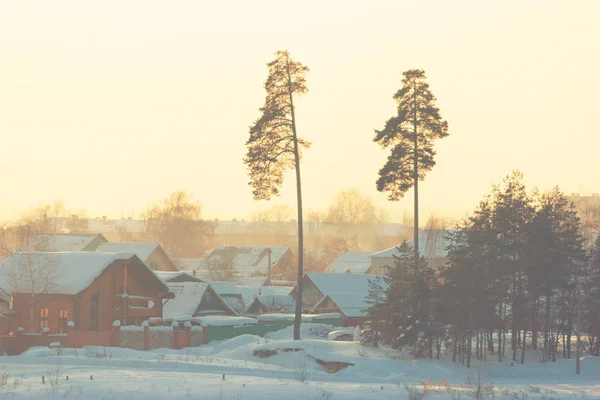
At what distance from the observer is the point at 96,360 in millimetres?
33719

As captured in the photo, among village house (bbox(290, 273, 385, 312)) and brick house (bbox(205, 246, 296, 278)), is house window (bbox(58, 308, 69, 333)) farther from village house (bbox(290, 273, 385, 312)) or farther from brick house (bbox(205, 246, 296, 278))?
brick house (bbox(205, 246, 296, 278))

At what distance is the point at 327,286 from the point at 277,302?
7.85 metres

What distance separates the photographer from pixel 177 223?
154 m

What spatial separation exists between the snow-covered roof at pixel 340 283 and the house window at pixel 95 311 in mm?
29377

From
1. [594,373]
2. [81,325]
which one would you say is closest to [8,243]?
[81,325]

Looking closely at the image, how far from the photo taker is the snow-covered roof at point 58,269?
49.4 metres

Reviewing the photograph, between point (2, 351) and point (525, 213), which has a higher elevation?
point (525, 213)

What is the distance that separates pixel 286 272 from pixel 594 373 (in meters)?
105

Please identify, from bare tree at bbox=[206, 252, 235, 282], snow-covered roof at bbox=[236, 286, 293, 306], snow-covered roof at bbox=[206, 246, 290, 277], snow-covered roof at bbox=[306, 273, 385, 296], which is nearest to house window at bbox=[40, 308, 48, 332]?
snow-covered roof at bbox=[306, 273, 385, 296]

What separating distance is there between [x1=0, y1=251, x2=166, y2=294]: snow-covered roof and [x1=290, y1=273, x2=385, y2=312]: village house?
2906 centimetres

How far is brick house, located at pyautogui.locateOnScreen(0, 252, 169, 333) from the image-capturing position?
49.4 metres

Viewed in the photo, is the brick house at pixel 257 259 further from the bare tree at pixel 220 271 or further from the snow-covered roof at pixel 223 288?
the snow-covered roof at pixel 223 288

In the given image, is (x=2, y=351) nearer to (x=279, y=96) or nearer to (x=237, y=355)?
(x=237, y=355)

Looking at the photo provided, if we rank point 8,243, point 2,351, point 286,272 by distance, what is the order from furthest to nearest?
point 286,272
point 8,243
point 2,351
